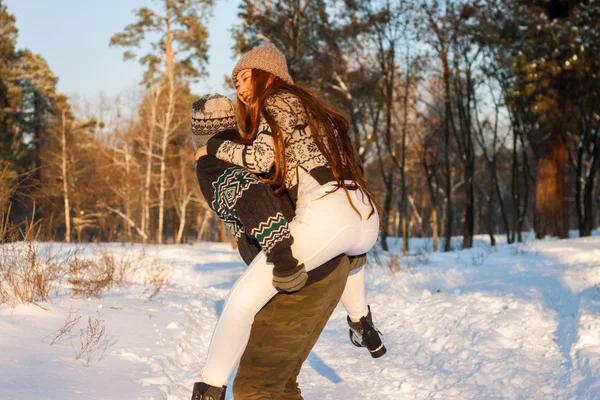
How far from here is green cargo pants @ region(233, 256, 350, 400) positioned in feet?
7.07

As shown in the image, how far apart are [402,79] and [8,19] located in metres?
24.6

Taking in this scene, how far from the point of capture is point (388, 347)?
5.77m

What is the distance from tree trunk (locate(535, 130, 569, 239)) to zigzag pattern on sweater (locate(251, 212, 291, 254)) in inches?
711

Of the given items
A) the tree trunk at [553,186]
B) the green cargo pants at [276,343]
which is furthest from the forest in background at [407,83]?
the green cargo pants at [276,343]

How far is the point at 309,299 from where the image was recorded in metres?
2.20

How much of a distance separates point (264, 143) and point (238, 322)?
0.69 meters

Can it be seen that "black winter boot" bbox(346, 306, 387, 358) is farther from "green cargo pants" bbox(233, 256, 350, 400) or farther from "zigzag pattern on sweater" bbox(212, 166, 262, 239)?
"zigzag pattern on sweater" bbox(212, 166, 262, 239)

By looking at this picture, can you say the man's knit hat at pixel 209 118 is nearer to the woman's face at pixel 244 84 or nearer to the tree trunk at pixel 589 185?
the woman's face at pixel 244 84

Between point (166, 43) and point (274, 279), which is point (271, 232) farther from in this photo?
point (166, 43)

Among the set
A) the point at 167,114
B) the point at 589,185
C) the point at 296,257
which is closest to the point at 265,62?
the point at 296,257

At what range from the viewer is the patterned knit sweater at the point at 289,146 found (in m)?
2.17

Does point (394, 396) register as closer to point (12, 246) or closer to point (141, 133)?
point (12, 246)

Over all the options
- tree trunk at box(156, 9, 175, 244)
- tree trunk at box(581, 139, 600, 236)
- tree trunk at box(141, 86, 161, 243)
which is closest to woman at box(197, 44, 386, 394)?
tree trunk at box(581, 139, 600, 236)

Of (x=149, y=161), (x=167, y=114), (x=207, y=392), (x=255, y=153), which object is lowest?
(x=207, y=392)
